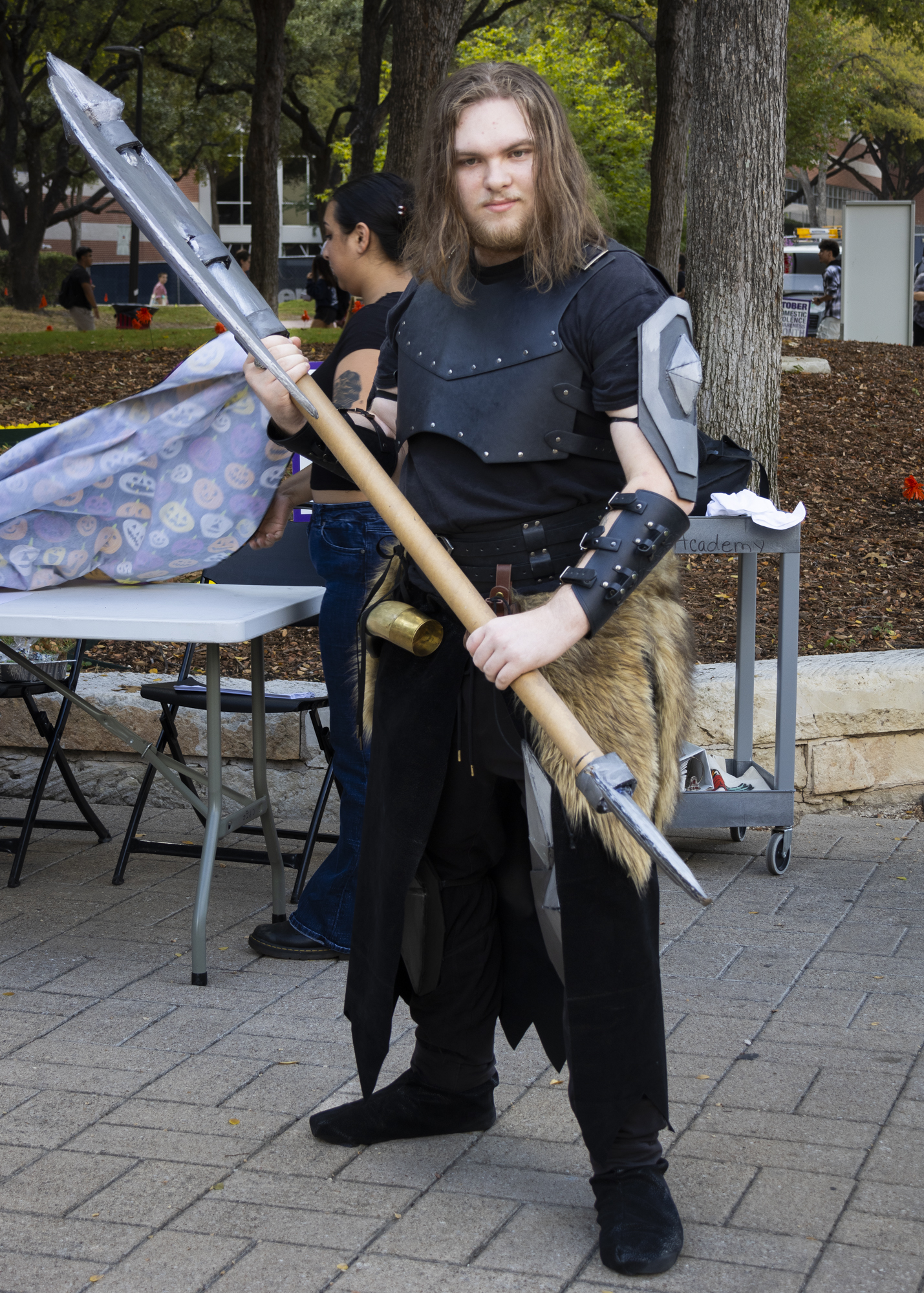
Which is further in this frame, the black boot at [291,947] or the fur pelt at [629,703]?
the black boot at [291,947]

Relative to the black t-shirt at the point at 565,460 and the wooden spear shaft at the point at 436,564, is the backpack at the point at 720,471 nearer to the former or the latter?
the black t-shirt at the point at 565,460

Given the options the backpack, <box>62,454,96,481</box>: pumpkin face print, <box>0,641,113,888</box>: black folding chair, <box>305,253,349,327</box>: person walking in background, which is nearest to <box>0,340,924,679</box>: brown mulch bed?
<box>0,641,113,888</box>: black folding chair

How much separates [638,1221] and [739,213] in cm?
576

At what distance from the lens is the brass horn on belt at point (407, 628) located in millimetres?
2674

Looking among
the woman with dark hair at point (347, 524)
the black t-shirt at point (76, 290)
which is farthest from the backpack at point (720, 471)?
the black t-shirt at point (76, 290)

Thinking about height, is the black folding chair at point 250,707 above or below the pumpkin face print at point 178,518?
below

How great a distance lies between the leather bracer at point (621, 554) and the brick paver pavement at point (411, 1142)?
3.96 feet

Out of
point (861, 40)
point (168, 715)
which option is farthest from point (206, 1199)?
point (861, 40)

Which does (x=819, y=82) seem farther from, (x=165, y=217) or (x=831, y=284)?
(x=165, y=217)

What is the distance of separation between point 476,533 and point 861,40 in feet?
127

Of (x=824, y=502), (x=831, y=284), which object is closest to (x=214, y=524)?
(x=824, y=502)

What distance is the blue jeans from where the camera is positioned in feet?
12.6

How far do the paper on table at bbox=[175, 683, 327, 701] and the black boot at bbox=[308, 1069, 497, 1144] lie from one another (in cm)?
174

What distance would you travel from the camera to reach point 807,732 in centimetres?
536
